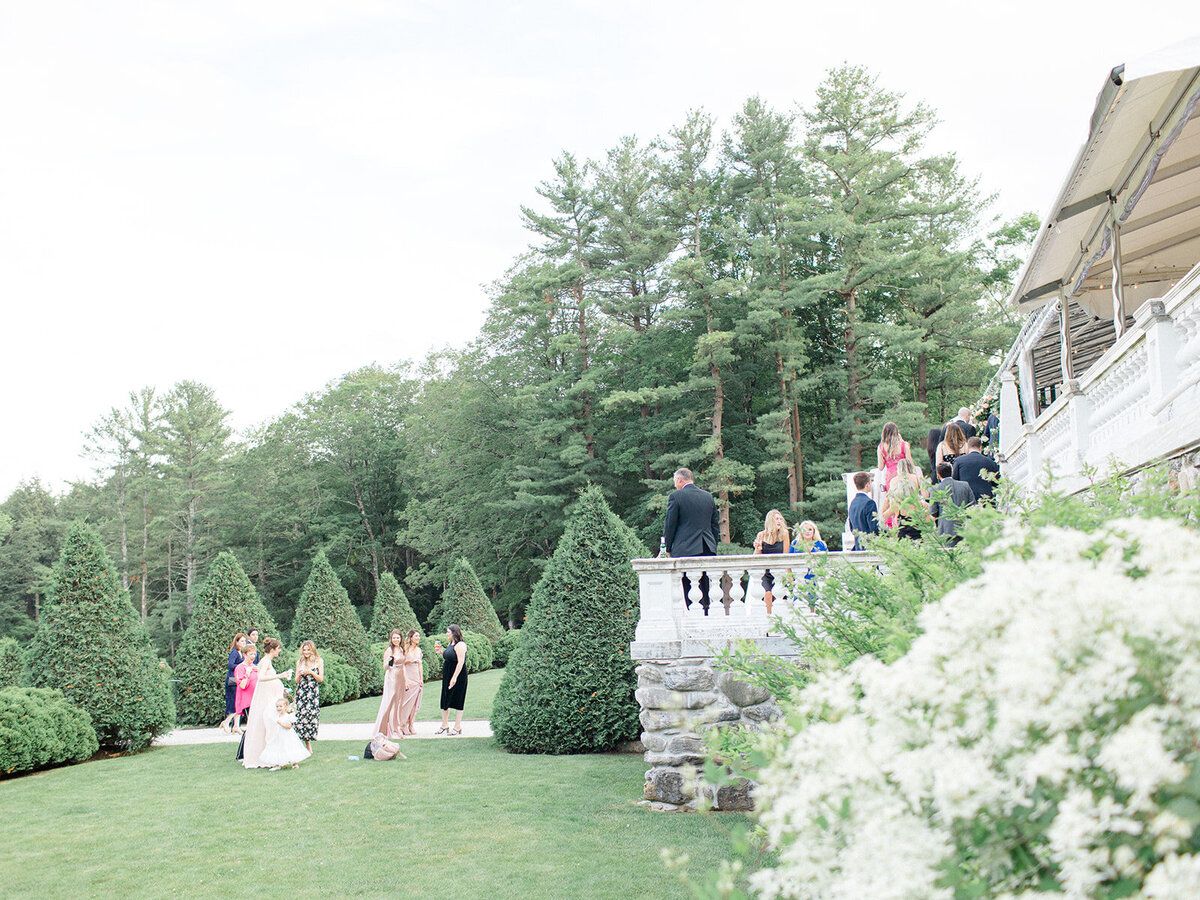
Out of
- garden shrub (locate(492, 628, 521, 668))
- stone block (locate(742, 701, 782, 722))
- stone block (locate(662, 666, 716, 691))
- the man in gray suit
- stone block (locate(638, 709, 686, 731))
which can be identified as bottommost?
garden shrub (locate(492, 628, 521, 668))

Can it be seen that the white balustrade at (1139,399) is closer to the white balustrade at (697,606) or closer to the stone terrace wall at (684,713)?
the white balustrade at (697,606)

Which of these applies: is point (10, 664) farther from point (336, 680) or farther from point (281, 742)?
point (281, 742)

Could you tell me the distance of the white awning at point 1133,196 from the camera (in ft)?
18.7

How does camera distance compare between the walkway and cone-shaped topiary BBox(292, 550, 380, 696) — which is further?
cone-shaped topiary BBox(292, 550, 380, 696)

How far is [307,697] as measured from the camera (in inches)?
518

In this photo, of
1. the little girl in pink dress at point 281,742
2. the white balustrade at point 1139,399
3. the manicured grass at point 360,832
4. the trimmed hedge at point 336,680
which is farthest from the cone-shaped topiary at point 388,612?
the white balustrade at point 1139,399

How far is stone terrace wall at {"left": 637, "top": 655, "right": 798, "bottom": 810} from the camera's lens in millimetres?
8297

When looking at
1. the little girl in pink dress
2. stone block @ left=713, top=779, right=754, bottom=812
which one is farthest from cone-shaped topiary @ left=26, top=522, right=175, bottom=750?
stone block @ left=713, top=779, right=754, bottom=812

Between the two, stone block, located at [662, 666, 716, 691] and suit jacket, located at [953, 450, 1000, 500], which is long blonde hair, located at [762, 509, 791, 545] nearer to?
stone block, located at [662, 666, 716, 691]

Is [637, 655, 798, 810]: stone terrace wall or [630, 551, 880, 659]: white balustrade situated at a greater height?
[630, 551, 880, 659]: white balustrade

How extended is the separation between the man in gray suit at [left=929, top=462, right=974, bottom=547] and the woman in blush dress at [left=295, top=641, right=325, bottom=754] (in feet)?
29.7

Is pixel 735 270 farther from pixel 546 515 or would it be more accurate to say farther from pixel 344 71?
pixel 344 71

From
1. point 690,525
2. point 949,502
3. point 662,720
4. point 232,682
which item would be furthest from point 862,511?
point 232,682

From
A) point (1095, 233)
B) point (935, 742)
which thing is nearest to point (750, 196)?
point (1095, 233)
